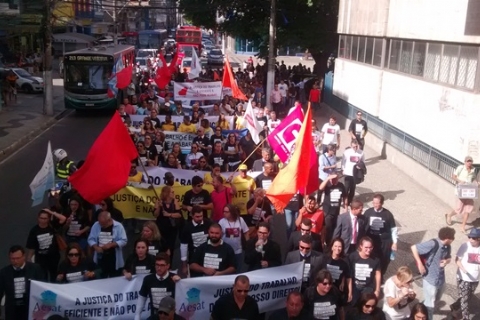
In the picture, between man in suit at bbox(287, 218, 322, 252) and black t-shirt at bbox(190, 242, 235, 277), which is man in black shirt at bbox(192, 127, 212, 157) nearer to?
man in suit at bbox(287, 218, 322, 252)

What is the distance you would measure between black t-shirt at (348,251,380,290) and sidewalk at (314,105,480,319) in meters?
1.67

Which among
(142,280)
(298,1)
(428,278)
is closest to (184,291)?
(142,280)

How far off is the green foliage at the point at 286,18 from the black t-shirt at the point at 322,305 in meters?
24.1

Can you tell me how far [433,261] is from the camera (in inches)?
300

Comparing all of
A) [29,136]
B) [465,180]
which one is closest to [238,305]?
[465,180]

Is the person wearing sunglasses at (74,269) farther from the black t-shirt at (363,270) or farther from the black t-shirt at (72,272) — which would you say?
the black t-shirt at (363,270)

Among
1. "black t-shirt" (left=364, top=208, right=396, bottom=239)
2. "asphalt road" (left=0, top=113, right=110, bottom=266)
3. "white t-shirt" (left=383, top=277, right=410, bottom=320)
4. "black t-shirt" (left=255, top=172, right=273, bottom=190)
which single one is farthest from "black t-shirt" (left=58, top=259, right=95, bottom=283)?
"black t-shirt" (left=255, top=172, right=273, bottom=190)

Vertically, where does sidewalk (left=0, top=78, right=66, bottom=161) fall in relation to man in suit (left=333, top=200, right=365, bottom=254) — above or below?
below

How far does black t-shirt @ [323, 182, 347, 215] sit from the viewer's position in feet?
32.5

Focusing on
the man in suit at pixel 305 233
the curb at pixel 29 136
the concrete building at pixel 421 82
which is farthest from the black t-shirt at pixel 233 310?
the curb at pixel 29 136

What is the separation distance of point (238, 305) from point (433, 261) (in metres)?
2.82

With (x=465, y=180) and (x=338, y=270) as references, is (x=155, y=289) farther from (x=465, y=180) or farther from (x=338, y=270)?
(x=465, y=180)

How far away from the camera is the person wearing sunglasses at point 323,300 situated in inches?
248

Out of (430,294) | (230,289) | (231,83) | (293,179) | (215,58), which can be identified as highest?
(231,83)
